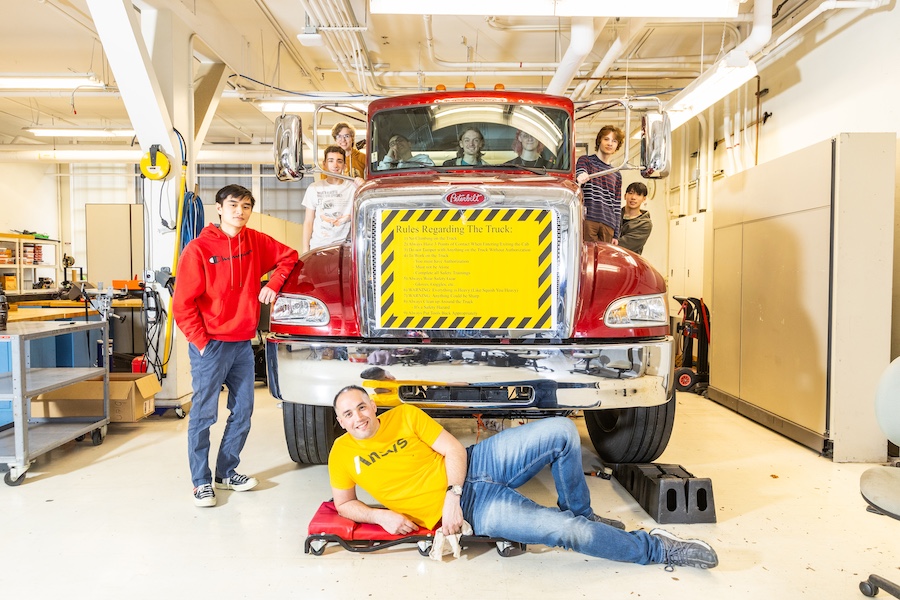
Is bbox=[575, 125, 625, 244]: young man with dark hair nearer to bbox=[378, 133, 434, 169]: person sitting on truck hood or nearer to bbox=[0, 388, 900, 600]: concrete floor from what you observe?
bbox=[378, 133, 434, 169]: person sitting on truck hood

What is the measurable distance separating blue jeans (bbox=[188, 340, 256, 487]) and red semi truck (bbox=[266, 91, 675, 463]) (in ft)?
1.29

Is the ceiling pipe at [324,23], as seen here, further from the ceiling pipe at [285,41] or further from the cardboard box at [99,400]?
the cardboard box at [99,400]

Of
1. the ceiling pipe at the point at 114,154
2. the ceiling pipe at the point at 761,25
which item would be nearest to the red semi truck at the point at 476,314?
the ceiling pipe at the point at 761,25

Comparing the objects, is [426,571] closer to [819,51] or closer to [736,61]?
[736,61]

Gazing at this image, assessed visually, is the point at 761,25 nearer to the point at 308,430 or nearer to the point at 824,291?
the point at 824,291

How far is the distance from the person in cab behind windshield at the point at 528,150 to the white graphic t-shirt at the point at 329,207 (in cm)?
147

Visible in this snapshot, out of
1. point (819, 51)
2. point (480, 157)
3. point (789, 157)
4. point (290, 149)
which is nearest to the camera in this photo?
point (290, 149)

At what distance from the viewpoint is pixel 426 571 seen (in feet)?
8.07

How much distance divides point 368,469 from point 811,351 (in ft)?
11.5

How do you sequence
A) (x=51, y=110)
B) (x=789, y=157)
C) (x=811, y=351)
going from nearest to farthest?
(x=811, y=351) < (x=789, y=157) < (x=51, y=110)

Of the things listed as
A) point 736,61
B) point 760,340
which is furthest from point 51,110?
point 760,340

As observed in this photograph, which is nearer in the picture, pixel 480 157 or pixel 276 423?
pixel 480 157

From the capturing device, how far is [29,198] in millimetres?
14953

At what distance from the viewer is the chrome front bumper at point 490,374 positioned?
278 centimetres
